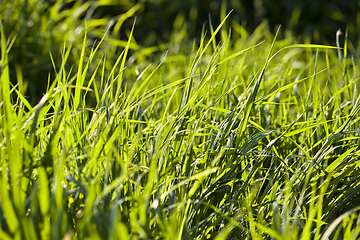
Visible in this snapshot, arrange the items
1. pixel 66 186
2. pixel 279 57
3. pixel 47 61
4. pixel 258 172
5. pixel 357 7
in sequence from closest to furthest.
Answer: pixel 66 186, pixel 258 172, pixel 47 61, pixel 279 57, pixel 357 7

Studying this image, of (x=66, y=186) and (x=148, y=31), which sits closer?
(x=66, y=186)

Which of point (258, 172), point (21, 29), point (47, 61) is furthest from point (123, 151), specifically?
point (21, 29)

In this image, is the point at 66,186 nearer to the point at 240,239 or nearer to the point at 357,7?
the point at 240,239

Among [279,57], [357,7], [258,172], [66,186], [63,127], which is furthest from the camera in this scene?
[357,7]

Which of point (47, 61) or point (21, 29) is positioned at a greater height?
point (21, 29)

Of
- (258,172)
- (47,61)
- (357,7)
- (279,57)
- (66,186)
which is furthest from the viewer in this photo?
(357,7)

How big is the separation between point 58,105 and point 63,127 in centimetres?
7

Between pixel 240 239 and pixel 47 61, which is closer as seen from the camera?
pixel 240 239

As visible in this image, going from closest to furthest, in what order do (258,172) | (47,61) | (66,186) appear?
(66,186), (258,172), (47,61)

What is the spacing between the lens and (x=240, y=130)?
3.32 ft

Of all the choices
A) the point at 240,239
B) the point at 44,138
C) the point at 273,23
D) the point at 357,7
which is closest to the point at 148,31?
the point at 273,23

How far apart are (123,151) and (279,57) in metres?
2.31

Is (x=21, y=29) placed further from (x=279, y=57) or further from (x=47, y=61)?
(x=279, y=57)

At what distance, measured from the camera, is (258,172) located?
1112 mm
